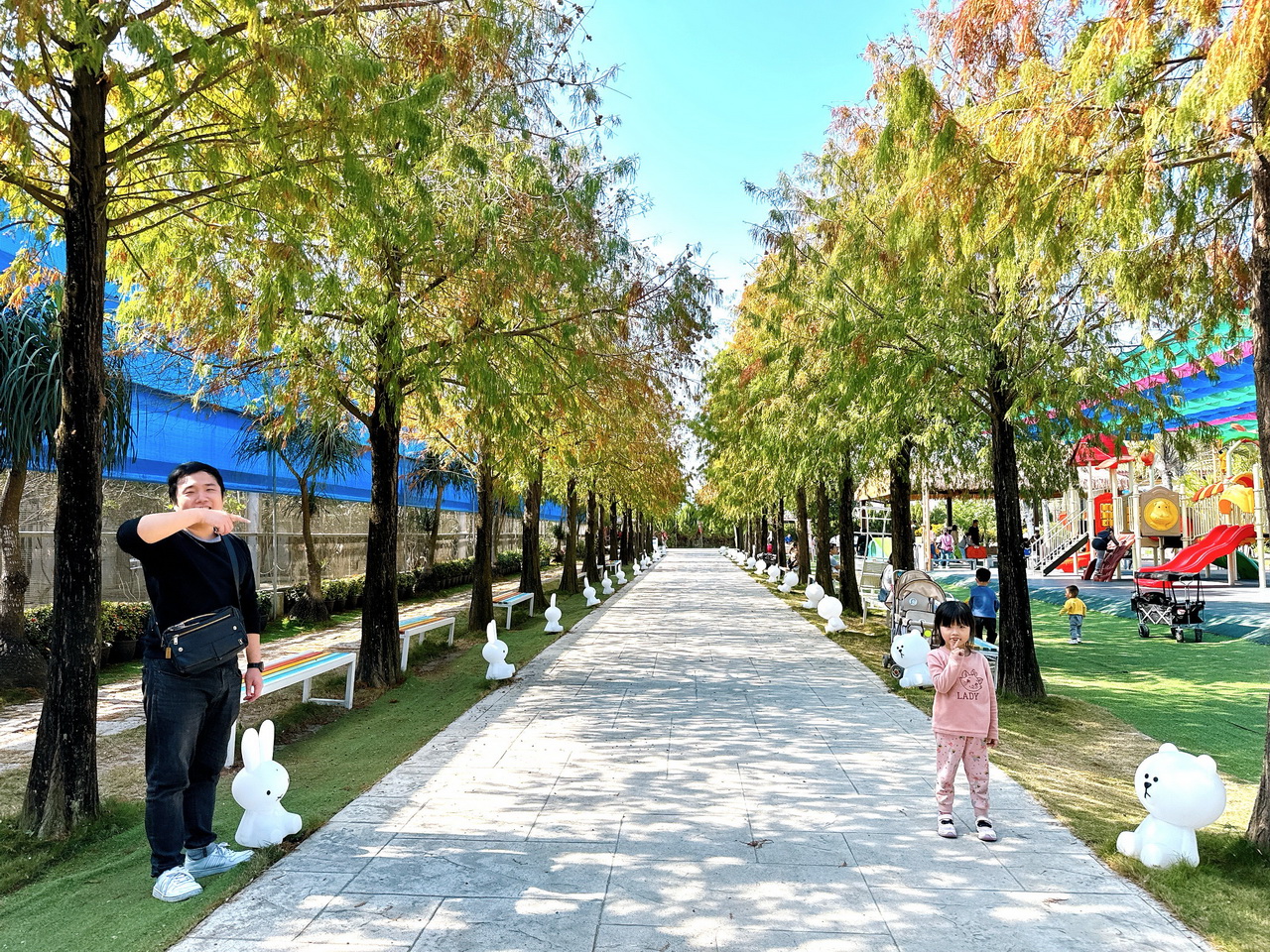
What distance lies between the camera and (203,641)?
13.3ft

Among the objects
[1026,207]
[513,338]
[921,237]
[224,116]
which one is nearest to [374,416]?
[513,338]

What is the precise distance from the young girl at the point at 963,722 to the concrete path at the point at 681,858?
217 millimetres

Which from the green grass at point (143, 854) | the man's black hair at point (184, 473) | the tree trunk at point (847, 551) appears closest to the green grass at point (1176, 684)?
the tree trunk at point (847, 551)

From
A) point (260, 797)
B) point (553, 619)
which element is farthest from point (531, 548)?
point (260, 797)

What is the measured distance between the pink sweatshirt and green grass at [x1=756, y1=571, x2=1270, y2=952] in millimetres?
710

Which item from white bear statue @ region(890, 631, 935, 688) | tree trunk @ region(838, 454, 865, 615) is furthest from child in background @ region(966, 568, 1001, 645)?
tree trunk @ region(838, 454, 865, 615)

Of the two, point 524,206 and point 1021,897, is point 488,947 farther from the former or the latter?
point 524,206

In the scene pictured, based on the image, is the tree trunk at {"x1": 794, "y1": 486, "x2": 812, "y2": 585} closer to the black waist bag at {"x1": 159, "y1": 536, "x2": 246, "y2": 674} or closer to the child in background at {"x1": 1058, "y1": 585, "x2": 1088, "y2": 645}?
the child in background at {"x1": 1058, "y1": 585, "x2": 1088, "y2": 645}

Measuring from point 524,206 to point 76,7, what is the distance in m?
4.08

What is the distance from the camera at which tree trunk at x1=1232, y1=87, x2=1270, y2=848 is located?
462 centimetres

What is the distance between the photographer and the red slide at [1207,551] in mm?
15516

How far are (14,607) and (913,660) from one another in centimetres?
1032

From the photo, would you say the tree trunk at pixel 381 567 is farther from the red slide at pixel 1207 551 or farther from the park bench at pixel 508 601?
the red slide at pixel 1207 551

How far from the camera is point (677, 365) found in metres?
10.9
